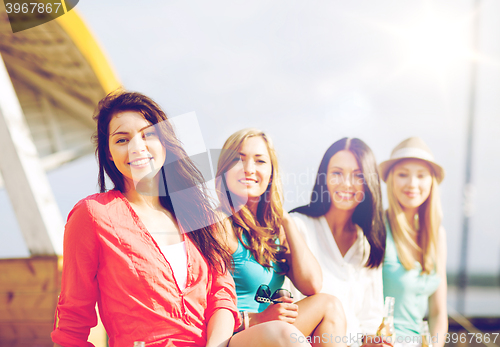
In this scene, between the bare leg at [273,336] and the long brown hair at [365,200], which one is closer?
the bare leg at [273,336]

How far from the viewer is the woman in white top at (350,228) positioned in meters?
2.09

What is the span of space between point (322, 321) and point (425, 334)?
2.43ft

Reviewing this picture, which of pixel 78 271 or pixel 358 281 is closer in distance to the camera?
pixel 78 271

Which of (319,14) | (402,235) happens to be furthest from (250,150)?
(402,235)

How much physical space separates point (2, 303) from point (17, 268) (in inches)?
7.9

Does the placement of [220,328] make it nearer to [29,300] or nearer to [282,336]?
[282,336]

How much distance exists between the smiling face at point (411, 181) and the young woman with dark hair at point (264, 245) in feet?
2.35

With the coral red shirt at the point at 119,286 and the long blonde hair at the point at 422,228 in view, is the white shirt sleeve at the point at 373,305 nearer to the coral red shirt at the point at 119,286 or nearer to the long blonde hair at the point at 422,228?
the long blonde hair at the point at 422,228

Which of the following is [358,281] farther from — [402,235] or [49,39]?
[49,39]

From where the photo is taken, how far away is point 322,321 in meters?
1.83

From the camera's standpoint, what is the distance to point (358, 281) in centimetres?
211

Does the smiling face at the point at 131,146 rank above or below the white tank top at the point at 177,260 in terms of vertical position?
above

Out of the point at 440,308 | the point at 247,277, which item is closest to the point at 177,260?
the point at 247,277

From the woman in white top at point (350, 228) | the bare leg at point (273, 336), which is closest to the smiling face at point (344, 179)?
the woman in white top at point (350, 228)
